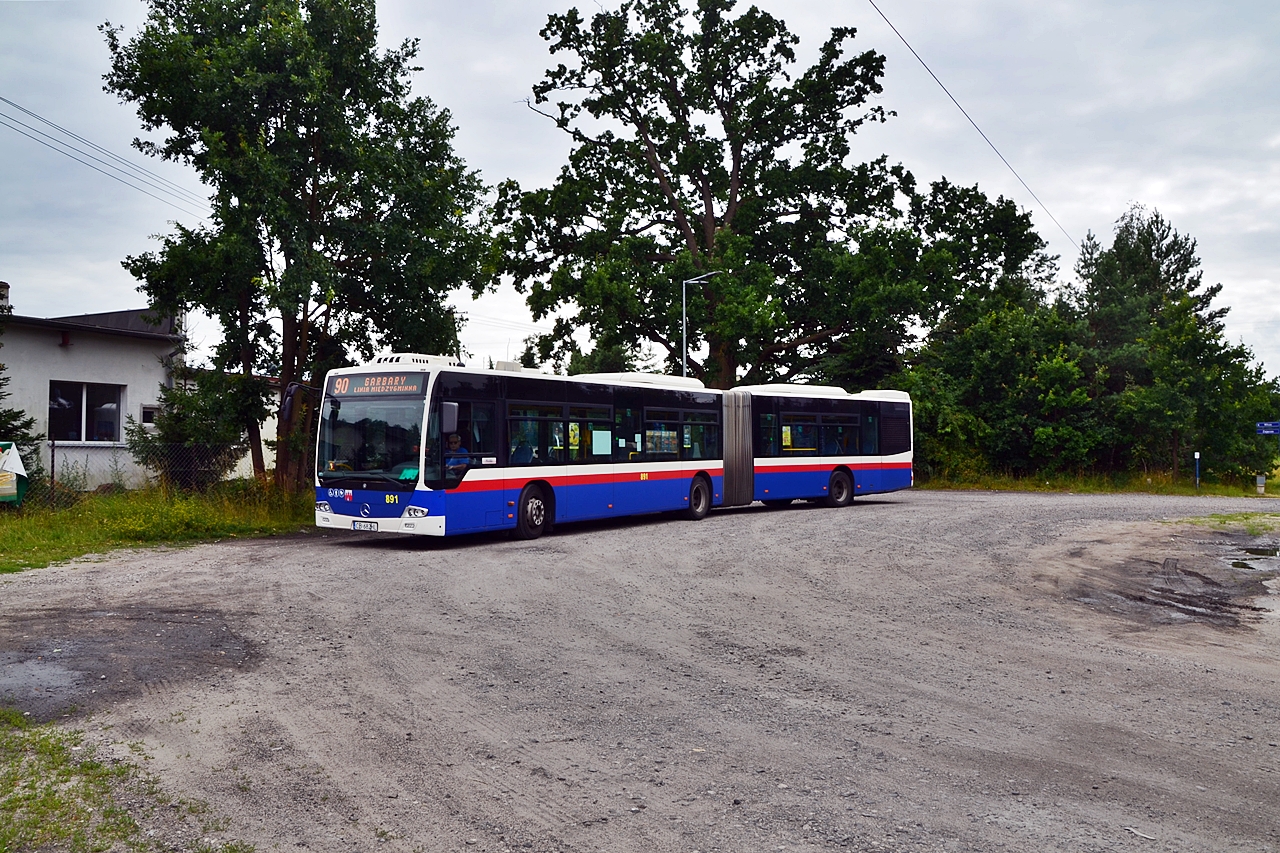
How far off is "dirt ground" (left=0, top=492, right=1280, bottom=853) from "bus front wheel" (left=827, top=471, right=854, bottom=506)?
1290 centimetres

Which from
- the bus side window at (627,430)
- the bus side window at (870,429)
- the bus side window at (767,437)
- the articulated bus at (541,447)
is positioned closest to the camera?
the articulated bus at (541,447)

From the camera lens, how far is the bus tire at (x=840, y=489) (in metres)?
26.8

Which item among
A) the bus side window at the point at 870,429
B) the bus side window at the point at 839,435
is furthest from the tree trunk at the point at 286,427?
the bus side window at the point at 870,429

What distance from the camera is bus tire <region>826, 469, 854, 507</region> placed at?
87.8ft

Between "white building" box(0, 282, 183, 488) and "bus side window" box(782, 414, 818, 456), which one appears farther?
"bus side window" box(782, 414, 818, 456)

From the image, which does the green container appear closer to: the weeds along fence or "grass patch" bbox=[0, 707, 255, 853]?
the weeds along fence

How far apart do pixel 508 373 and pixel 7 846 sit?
13605mm

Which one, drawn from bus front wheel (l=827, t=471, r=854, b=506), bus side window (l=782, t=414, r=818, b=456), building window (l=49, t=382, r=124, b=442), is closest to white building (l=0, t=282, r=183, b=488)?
building window (l=49, t=382, r=124, b=442)

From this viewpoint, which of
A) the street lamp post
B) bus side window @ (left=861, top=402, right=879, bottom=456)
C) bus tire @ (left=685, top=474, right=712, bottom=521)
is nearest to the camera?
bus tire @ (left=685, top=474, right=712, bottom=521)

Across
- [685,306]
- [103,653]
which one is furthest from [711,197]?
[103,653]

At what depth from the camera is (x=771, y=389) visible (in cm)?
2494

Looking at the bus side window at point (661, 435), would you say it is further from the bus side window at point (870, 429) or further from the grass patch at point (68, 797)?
the grass patch at point (68, 797)

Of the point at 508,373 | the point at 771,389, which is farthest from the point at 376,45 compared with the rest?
the point at 771,389

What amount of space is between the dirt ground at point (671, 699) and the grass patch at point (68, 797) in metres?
0.17
